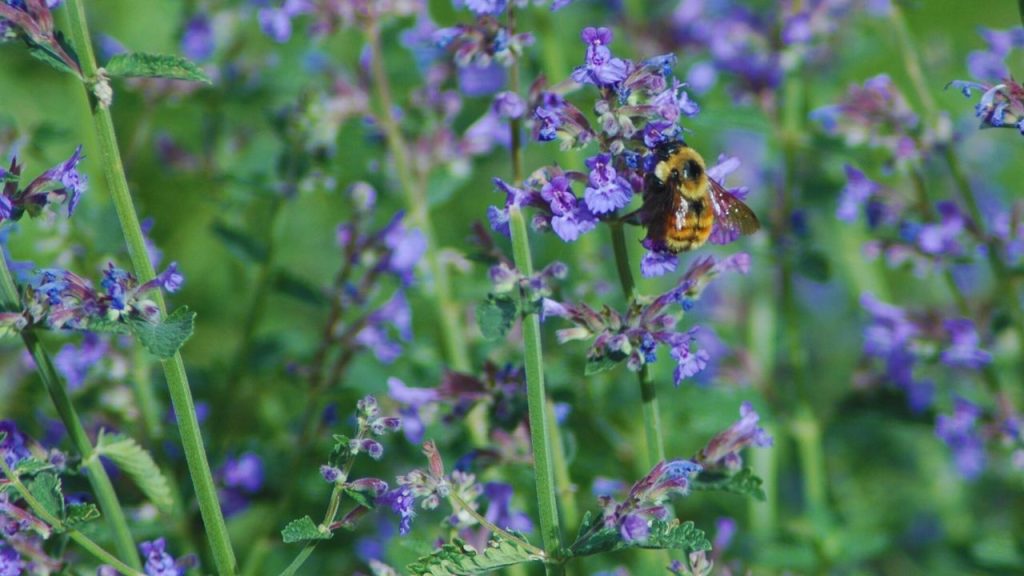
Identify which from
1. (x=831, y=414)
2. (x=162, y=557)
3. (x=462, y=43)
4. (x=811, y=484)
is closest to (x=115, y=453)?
(x=162, y=557)

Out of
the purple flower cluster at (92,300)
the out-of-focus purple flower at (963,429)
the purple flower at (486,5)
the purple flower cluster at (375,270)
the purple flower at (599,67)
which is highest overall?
the purple flower cluster at (375,270)

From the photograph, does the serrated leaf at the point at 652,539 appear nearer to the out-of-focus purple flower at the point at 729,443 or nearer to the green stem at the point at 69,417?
the out-of-focus purple flower at the point at 729,443

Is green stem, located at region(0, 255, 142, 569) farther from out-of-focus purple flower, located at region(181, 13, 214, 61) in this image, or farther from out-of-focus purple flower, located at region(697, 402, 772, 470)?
out-of-focus purple flower, located at region(181, 13, 214, 61)

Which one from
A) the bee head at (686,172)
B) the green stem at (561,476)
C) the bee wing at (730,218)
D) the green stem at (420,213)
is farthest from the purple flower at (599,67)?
the green stem at (420,213)

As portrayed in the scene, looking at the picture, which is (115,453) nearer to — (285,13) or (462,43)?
(462,43)

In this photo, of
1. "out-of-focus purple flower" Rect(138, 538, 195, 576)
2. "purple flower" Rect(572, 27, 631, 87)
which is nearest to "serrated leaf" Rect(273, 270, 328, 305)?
"out-of-focus purple flower" Rect(138, 538, 195, 576)

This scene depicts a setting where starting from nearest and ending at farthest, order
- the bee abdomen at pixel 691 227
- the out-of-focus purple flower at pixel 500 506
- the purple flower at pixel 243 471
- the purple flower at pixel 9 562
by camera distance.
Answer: the purple flower at pixel 9 562 → the bee abdomen at pixel 691 227 → the out-of-focus purple flower at pixel 500 506 → the purple flower at pixel 243 471
